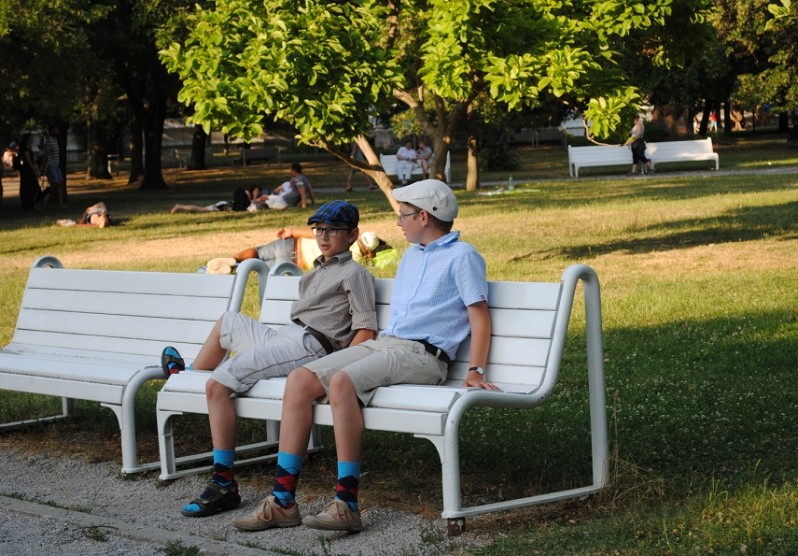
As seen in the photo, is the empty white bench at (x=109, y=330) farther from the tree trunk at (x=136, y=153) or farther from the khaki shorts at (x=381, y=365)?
the tree trunk at (x=136, y=153)

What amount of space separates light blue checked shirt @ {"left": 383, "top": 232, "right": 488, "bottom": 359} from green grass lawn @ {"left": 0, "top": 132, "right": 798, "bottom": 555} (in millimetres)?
718

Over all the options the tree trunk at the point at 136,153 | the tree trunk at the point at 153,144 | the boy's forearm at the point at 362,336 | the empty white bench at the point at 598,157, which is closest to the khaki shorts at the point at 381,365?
the boy's forearm at the point at 362,336

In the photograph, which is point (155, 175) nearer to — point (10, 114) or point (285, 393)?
point (10, 114)

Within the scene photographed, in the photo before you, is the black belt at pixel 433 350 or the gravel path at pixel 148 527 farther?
the black belt at pixel 433 350

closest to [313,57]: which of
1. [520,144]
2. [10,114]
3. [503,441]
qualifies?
[503,441]

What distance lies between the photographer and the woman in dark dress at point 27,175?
29891mm

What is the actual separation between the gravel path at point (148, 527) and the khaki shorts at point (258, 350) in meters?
0.57

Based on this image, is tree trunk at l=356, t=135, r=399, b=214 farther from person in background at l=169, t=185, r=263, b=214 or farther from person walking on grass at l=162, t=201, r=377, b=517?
person in background at l=169, t=185, r=263, b=214

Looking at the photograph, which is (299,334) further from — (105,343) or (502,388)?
(105,343)

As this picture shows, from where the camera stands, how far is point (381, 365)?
5137 millimetres

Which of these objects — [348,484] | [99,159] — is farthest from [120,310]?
[99,159]

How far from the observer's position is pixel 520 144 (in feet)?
213

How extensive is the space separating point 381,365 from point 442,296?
1.46ft

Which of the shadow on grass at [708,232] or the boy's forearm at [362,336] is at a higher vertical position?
the boy's forearm at [362,336]
